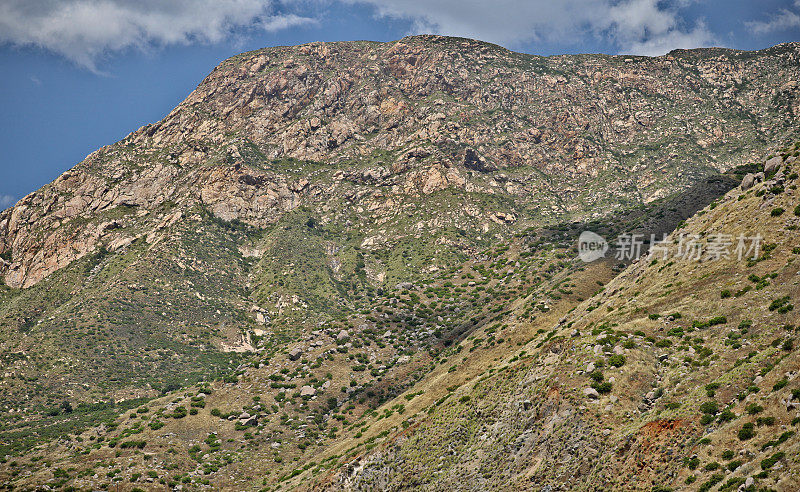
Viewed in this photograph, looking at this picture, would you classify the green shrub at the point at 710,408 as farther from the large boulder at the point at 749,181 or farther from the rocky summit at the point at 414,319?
the large boulder at the point at 749,181

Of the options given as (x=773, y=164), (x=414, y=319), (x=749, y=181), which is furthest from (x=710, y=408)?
(x=414, y=319)

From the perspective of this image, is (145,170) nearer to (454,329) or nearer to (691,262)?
(454,329)

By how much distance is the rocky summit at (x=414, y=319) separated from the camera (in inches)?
1312

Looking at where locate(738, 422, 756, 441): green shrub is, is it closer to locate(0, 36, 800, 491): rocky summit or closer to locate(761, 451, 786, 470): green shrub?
locate(0, 36, 800, 491): rocky summit

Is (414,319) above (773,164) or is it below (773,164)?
above

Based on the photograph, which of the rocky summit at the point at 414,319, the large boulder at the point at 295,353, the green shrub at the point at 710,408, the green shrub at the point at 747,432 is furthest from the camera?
the large boulder at the point at 295,353

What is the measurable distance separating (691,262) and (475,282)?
51533 mm

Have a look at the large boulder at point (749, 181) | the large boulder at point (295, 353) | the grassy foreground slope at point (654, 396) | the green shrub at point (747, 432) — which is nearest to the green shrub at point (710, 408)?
the grassy foreground slope at point (654, 396)

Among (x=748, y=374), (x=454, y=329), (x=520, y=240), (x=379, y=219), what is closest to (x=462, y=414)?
(x=748, y=374)

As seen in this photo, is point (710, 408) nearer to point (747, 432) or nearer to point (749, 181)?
point (747, 432)

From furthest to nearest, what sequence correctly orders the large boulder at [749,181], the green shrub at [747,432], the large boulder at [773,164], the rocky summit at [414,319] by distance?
1. the large boulder at [749,181]
2. the large boulder at [773,164]
3. the rocky summit at [414,319]
4. the green shrub at [747,432]

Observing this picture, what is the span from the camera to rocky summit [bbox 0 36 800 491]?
1312 inches

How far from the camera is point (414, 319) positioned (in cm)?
9031

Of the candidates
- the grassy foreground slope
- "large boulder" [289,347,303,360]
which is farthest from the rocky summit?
"large boulder" [289,347,303,360]
